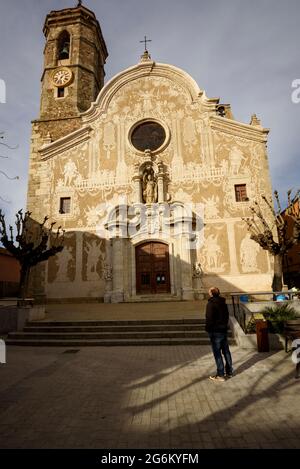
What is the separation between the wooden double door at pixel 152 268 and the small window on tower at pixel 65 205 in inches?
204

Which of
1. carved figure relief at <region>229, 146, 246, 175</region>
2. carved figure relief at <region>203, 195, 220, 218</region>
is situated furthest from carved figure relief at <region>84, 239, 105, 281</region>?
carved figure relief at <region>229, 146, 246, 175</region>

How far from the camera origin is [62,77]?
22.3 metres

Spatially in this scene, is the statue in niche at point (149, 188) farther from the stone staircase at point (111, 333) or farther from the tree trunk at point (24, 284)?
the stone staircase at point (111, 333)

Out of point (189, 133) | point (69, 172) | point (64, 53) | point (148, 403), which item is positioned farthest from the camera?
point (64, 53)

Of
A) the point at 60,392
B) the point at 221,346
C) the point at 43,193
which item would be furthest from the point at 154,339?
the point at 43,193

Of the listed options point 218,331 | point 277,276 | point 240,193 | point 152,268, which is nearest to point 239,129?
point 240,193

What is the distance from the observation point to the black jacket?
5188 mm

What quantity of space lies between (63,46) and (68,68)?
3.12 meters

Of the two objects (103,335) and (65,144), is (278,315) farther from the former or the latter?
(65,144)

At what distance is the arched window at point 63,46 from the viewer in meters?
23.4

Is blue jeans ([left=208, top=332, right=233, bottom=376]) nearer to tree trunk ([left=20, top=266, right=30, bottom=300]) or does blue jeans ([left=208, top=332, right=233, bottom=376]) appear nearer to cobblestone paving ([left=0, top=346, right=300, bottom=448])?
cobblestone paving ([left=0, top=346, right=300, bottom=448])

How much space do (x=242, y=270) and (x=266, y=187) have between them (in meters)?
5.08

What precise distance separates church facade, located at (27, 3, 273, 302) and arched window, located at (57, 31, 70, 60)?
7.31 metres

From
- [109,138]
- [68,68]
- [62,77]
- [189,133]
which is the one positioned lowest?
[189,133]
